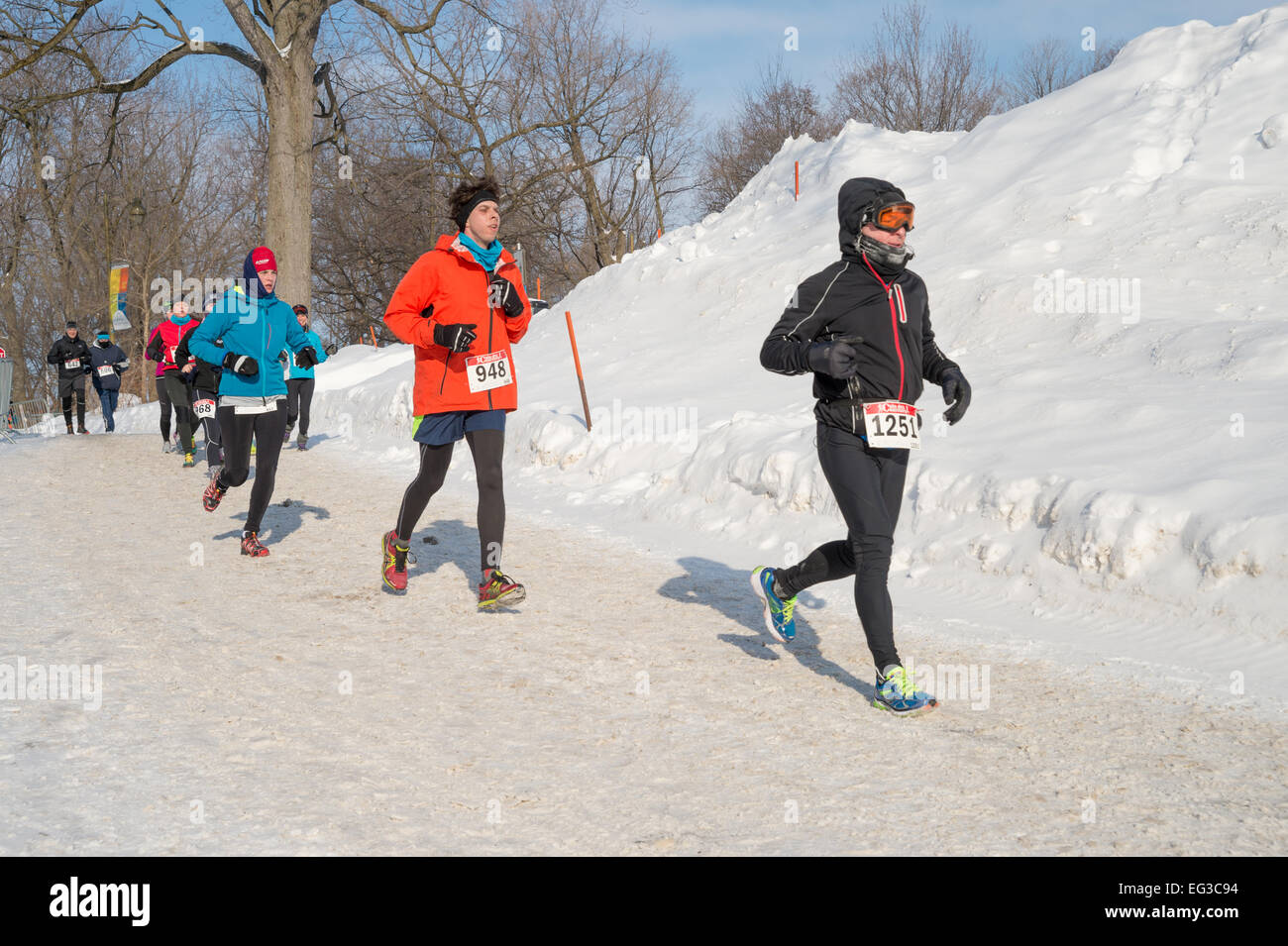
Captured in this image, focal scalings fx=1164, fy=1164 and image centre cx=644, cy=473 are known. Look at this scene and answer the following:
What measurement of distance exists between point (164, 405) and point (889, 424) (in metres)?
12.7

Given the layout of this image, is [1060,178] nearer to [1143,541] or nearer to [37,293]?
[1143,541]

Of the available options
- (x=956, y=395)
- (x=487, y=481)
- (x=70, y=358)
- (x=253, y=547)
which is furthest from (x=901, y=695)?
(x=70, y=358)

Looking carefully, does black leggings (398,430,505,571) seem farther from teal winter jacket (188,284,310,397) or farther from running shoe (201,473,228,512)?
running shoe (201,473,228,512)

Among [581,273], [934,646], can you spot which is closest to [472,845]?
[934,646]

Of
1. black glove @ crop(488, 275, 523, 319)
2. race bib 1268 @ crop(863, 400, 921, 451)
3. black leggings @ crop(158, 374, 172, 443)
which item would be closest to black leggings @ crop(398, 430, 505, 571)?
black glove @ crop(488, 275, 523, 319)

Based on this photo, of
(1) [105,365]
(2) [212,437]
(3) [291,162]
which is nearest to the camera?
(2) [212,437]

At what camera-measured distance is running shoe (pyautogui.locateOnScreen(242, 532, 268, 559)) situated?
809 centimetres

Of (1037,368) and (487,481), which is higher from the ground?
(1037,368)

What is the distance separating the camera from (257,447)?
8.13m

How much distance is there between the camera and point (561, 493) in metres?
11.0

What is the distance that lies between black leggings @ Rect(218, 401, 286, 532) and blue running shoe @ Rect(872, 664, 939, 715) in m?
4.91

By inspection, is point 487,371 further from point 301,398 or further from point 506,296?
point 301,398

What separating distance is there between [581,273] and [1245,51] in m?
29.7

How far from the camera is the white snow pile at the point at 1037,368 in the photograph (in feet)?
20.3
